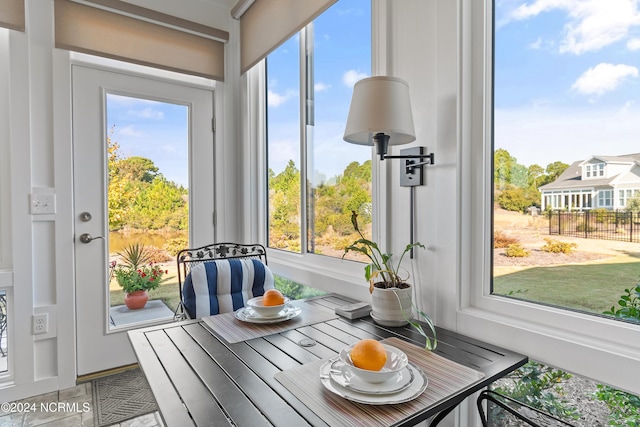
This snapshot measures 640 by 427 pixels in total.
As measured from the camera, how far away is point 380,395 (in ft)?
2.52

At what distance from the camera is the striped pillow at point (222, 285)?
5.34 feet

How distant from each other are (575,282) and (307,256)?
1408 mm

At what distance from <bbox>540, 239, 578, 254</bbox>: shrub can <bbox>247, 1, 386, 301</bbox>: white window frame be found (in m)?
0.62

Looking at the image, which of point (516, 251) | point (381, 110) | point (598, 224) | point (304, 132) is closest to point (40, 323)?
point (304, 132)

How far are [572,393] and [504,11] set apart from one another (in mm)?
1283

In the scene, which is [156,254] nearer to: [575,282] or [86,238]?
[86,238]

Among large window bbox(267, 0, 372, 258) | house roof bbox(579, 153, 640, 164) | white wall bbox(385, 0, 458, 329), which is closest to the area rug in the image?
large window bbox(267, 0, 372, 258)

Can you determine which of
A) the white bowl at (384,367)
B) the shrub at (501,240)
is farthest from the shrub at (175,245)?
the shrub at (501,240)

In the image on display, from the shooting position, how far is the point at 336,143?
2.00 metres

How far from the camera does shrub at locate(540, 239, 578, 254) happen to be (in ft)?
3.56

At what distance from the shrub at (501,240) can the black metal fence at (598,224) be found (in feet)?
0.40

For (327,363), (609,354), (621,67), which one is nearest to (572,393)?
(609,354)

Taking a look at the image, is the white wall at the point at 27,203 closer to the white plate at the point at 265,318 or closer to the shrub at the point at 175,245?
the shrub at the point at 175,245

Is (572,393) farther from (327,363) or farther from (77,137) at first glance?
(77,137)
